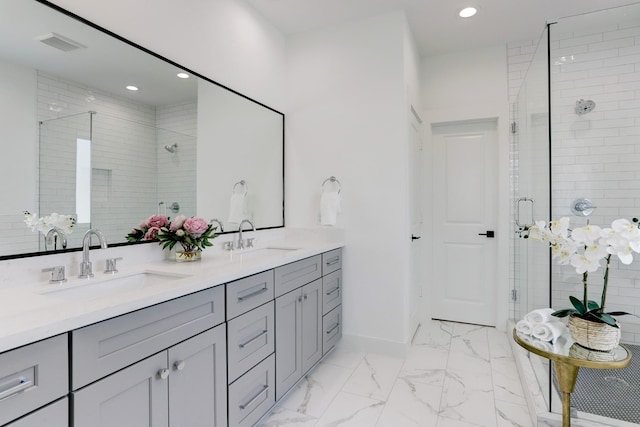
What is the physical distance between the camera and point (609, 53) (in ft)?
7.45

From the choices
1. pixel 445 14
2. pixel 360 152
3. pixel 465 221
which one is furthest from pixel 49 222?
pixel 465 221

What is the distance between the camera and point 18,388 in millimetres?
809

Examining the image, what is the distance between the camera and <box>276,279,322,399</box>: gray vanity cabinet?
189 cm

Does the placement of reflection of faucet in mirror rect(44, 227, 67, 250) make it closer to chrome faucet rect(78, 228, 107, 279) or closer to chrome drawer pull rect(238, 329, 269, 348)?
chrome faucet rect(78, 228, 107, 279)

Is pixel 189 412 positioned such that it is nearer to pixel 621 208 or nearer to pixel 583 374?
→ pixel 583 374

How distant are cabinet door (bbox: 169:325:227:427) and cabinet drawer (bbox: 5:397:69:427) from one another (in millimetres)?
343

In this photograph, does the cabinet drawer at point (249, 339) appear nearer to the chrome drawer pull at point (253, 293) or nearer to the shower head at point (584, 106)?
the chrome drawer pull at point (253, 293)

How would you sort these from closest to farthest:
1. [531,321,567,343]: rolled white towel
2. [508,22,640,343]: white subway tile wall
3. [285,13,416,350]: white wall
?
1. [531,321,567,343]: rolled white towel
2. [508,22,640,343]: white subway tile wall
3. [285,13,416,350]: white wall

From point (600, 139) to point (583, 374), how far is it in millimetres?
1559

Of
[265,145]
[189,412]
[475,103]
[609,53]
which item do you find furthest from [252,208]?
[609,53]

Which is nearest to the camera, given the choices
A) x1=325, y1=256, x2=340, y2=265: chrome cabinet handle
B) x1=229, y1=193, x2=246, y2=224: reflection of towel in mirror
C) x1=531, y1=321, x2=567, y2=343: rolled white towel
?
x1=531, y1=321, x2=567, y2=343: rolled white towel

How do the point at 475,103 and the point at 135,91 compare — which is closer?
the point at 135,91

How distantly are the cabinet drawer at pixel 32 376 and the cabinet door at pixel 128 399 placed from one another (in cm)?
7

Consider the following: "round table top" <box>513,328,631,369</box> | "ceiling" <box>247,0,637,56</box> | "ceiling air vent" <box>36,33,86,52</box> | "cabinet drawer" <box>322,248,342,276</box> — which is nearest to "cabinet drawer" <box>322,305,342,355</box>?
"cabinet drawer" <box>322,248,342,276</box>
